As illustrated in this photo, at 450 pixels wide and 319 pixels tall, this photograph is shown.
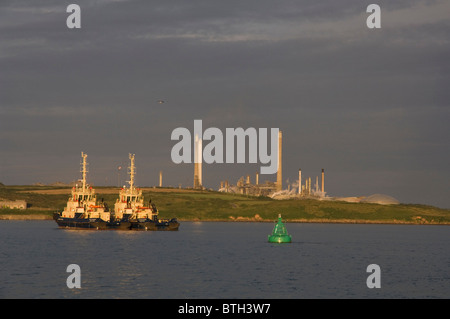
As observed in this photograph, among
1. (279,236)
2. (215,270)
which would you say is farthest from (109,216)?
(215,270)

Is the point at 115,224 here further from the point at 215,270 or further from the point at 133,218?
the point at 215,270

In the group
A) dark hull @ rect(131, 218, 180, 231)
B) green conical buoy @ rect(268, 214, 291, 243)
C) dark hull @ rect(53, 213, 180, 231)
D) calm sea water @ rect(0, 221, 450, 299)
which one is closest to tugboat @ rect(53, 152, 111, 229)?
dark hull @ rect(53, 213, 180, 231)

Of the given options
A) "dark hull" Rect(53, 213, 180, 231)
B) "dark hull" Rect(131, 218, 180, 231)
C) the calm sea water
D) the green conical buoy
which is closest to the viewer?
the calm sea water

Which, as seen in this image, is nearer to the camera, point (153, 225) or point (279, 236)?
point (279, 236)

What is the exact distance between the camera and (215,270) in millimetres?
85625

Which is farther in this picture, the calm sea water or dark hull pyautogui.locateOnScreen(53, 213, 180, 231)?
dark hull pyautogui.locateOnScreen(53, 213, 180, 231)

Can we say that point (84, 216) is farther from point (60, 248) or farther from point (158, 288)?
point (158, 288)

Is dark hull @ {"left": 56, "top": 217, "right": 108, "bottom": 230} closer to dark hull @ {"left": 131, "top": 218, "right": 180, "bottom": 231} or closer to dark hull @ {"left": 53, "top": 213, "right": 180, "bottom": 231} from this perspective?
dark hull @ {"left": 53, "top": 213, "right": 180, "bottom": 231}

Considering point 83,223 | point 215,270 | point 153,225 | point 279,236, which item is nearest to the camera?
point 215,270

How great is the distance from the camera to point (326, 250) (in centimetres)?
12500

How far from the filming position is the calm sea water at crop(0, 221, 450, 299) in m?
66.7
